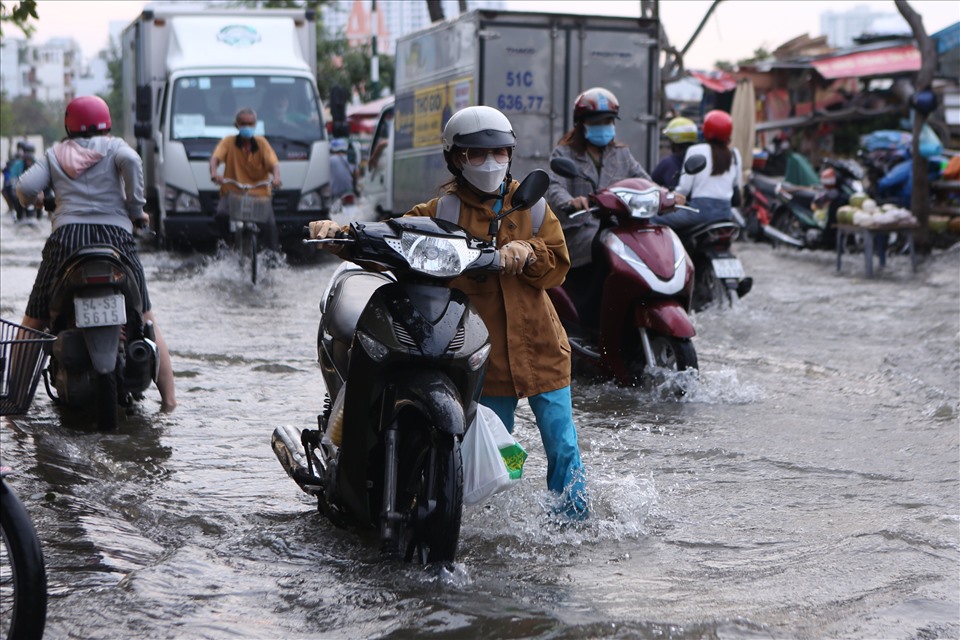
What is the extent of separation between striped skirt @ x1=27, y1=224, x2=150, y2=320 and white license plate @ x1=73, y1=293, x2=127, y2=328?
0.27m

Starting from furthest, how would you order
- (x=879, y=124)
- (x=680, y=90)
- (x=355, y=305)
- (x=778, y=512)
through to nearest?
(x=680, y=90)
(x=879, y=124)
(x=778, y=512)
(x=355, y=305)

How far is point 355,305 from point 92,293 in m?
2.33

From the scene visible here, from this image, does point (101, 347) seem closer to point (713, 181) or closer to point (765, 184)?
point (713, 181)

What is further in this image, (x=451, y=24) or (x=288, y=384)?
(x=451, y=24)

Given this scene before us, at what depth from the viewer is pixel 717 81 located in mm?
32688

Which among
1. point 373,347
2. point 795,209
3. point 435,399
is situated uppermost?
point 795,209

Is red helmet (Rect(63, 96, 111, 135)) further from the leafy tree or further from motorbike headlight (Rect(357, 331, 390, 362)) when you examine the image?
motorbike headlight (Rect(357, 331, 390, 362))

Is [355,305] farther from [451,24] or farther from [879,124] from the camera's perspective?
[879,124]

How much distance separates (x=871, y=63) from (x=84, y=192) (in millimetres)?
21573

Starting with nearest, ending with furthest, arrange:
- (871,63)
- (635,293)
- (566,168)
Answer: (566,168)
(635,293)
(871,63)

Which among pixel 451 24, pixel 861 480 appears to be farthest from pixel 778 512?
pixel 451 24

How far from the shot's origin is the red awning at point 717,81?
31.2m

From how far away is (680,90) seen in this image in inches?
1547

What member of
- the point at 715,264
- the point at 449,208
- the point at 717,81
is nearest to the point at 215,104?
the point at 715,264
